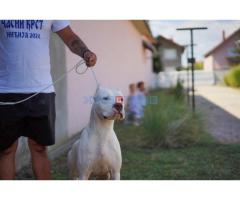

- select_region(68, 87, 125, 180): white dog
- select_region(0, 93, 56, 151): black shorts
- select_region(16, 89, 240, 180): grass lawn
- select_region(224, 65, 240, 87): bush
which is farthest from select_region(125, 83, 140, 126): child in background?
select_region(0, 93, 56, 151): black shorts

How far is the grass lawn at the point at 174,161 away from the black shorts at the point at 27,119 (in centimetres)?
93

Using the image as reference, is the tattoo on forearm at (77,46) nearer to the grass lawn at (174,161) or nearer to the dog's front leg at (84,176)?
the dog's front leg at (84,176)

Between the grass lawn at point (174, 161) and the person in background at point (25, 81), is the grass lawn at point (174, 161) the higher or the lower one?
the lower one

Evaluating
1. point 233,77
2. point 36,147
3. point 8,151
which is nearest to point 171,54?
point 233,77

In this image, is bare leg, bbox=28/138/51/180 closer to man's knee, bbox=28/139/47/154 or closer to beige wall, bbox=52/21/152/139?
man's knee, bbox=28/139/47/154

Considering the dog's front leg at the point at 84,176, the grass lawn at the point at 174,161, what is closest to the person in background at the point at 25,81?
the dog's front leg at the point at 84,176

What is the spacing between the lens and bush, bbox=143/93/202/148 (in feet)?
17.9

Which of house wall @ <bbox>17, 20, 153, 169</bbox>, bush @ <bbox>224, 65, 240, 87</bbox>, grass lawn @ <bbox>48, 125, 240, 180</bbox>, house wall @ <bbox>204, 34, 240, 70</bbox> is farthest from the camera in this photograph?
bush @ <bbox>224, 65, 240, 87</bbox>

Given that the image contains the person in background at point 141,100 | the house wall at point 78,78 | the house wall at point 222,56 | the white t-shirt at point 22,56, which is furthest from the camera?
the person in background at point 141,100

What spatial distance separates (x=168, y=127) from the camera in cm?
557

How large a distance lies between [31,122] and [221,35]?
193cm

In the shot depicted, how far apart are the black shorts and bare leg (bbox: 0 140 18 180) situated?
0.04m

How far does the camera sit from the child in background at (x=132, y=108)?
5289mm
